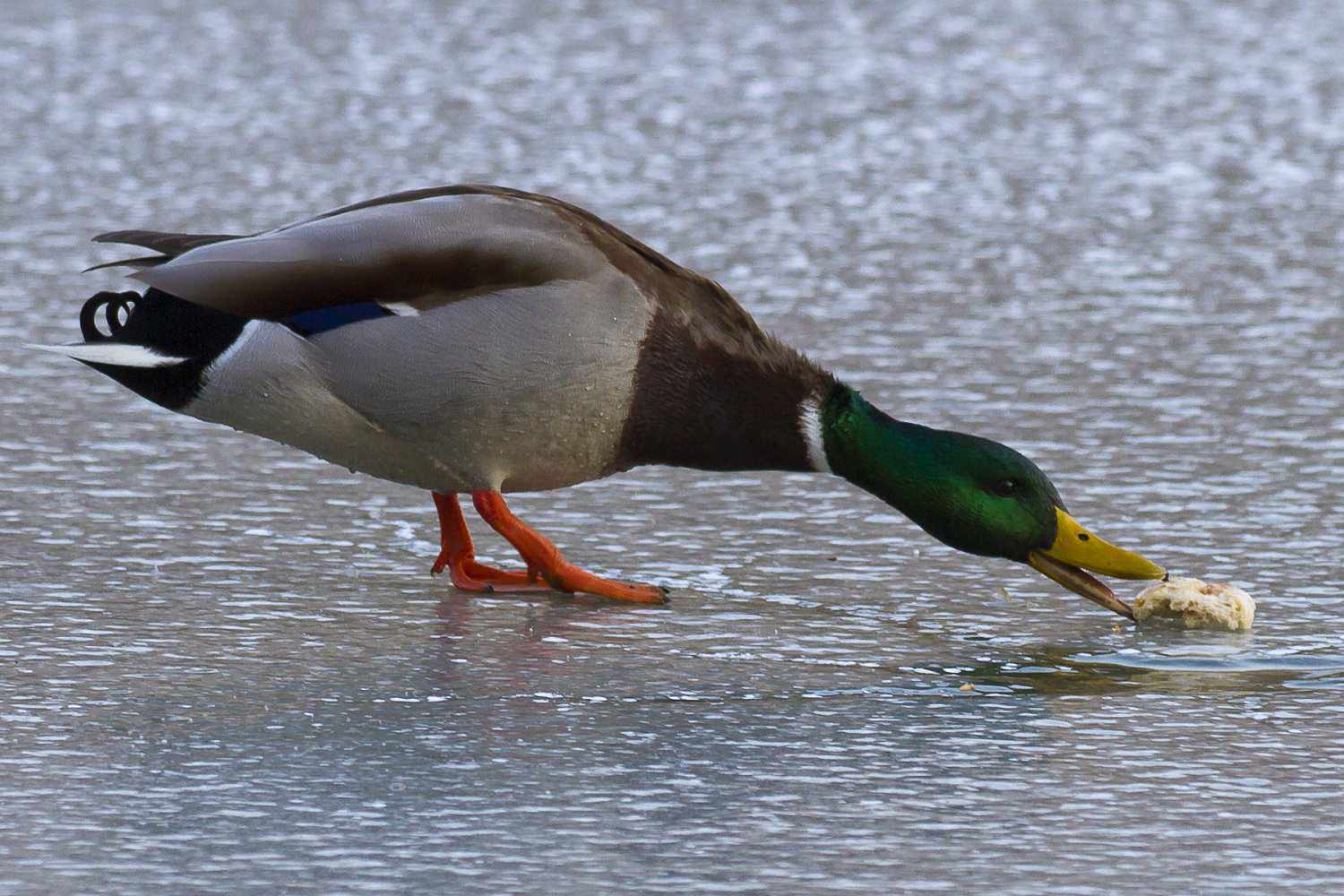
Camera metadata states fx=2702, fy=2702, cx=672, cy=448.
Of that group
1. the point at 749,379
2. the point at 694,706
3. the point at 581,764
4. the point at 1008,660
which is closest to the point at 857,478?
the point at 749,379

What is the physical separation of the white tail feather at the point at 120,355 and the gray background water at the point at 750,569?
45 centimetres

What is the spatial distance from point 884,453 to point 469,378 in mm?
827

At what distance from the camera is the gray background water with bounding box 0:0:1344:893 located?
12.4ft

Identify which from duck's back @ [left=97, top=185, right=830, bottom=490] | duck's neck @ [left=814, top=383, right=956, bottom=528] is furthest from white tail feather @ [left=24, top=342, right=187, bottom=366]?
duck's neck @ [left=814, top=383, right=956, bottom=528]

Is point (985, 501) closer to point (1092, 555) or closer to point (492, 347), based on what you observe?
point (1092, 555)

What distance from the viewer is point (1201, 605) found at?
504 cm

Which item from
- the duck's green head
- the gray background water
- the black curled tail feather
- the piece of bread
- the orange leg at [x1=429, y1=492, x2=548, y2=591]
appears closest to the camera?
the gray background water

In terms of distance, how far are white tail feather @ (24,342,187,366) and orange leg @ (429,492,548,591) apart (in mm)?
662

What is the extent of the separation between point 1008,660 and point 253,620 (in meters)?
1.42

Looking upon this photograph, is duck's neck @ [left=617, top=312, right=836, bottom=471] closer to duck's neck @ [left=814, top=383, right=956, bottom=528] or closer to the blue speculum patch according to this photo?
duck's neck @ [left=814, top=383, right=956, bottom=528]

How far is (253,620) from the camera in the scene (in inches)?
201

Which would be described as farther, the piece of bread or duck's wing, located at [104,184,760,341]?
duck's wing, located at [104,184,760,341]

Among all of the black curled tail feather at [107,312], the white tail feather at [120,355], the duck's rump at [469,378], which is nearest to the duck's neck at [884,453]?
the duck's rump at [469,378]

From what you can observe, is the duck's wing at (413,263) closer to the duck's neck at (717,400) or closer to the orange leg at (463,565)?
Answer: the duck's neck at (717,400)
